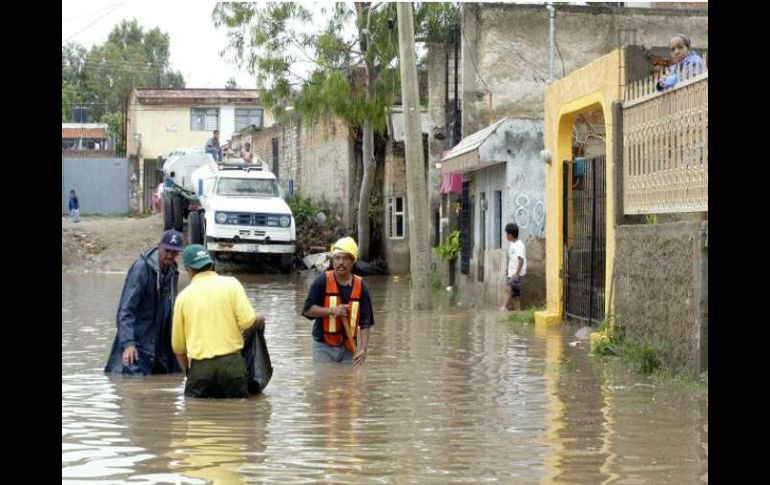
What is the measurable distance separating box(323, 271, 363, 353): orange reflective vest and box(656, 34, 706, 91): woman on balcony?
12.2ft

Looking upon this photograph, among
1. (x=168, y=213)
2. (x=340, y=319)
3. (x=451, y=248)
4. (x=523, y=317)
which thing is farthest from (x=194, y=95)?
(x=340, y=319)

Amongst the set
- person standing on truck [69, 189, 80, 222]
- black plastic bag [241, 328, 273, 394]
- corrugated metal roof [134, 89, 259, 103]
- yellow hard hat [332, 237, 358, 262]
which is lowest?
black plastic bag [241, 328, 273, 394]

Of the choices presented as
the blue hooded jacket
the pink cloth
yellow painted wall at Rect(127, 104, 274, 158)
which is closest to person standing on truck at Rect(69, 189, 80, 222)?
yellow painted wall at Rect(127, 104, 274, 158)

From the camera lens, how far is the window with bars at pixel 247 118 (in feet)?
210

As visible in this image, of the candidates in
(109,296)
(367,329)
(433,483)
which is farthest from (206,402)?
(109,296)

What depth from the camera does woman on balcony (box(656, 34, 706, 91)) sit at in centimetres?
1277

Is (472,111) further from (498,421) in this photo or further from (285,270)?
(498,421)

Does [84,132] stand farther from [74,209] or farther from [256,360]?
[256,360]

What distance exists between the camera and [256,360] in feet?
36.5

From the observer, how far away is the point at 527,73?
1137 inches

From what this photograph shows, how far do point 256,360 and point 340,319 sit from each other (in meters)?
1.41

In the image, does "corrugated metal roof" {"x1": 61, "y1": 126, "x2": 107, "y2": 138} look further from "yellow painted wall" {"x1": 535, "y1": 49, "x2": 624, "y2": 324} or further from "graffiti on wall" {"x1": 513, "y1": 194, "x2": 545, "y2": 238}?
"yellow painted wall" {"x1": 535, "y1": 49, "x2": 624, "y2": 324}

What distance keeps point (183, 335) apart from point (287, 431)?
58.2 inches

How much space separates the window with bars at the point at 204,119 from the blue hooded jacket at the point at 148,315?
51.0 m
